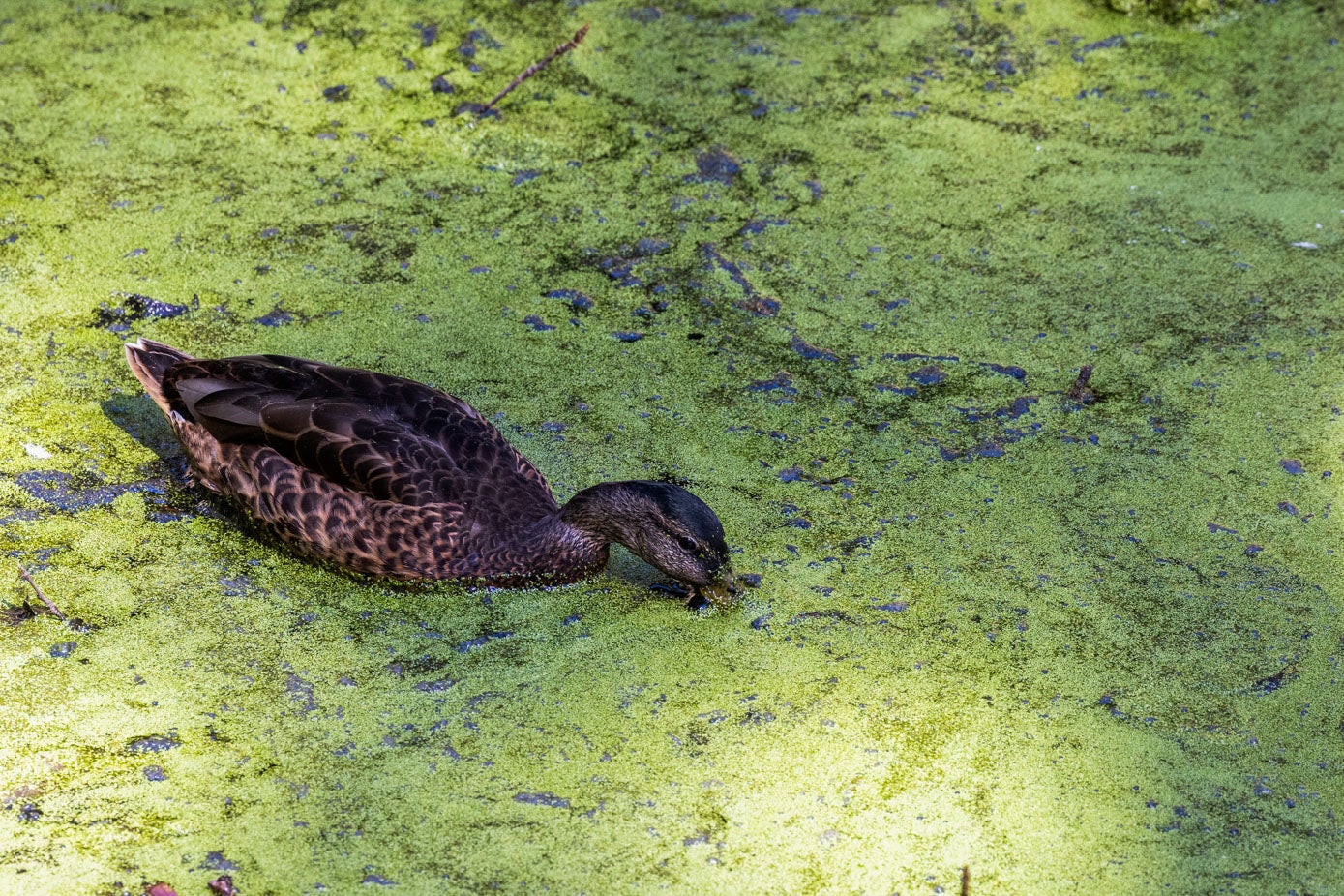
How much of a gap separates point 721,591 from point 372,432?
898 millimetres

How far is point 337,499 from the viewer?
319 centimetres

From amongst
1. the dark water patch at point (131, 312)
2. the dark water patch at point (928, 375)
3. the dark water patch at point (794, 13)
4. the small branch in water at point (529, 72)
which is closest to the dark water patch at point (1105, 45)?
the dark water patch at point (794, 13)

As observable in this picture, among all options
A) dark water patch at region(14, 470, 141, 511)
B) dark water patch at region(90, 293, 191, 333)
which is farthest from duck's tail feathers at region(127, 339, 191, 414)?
dark water patch at region(90, 293, 191, 333)

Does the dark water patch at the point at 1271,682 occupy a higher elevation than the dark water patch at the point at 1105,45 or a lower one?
lower

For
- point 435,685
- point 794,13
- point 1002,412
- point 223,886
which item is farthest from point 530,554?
point 794,13

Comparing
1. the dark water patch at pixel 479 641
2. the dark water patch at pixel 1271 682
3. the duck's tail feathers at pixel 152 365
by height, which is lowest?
the dark water patch at pixel 1271 682

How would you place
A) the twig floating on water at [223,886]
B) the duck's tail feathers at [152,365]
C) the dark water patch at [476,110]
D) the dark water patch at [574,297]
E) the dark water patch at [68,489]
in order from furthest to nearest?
the dark water patch at [476,110] < the dark water patch at [574,297] < the duck's tail feathers at [152,365] < the dark water patch at [68,489] < the twig floating on water at [223,886]

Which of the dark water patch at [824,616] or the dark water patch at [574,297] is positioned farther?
the dark water patch at [574,297]

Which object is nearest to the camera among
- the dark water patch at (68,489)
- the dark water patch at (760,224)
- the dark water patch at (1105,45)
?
the dark water patch at (68,489)

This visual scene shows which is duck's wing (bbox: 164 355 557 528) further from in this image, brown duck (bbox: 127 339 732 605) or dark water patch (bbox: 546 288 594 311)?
dark water patch (bbox: 546 288 594 311)

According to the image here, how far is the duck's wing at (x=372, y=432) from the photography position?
3.19 meters

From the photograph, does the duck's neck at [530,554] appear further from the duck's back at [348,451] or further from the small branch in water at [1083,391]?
the small branch in water at [1083,391]

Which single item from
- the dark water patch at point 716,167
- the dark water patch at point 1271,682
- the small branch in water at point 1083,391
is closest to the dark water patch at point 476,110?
the dark water patch at point 716,167

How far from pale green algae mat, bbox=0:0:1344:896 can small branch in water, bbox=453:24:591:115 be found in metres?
0.05
